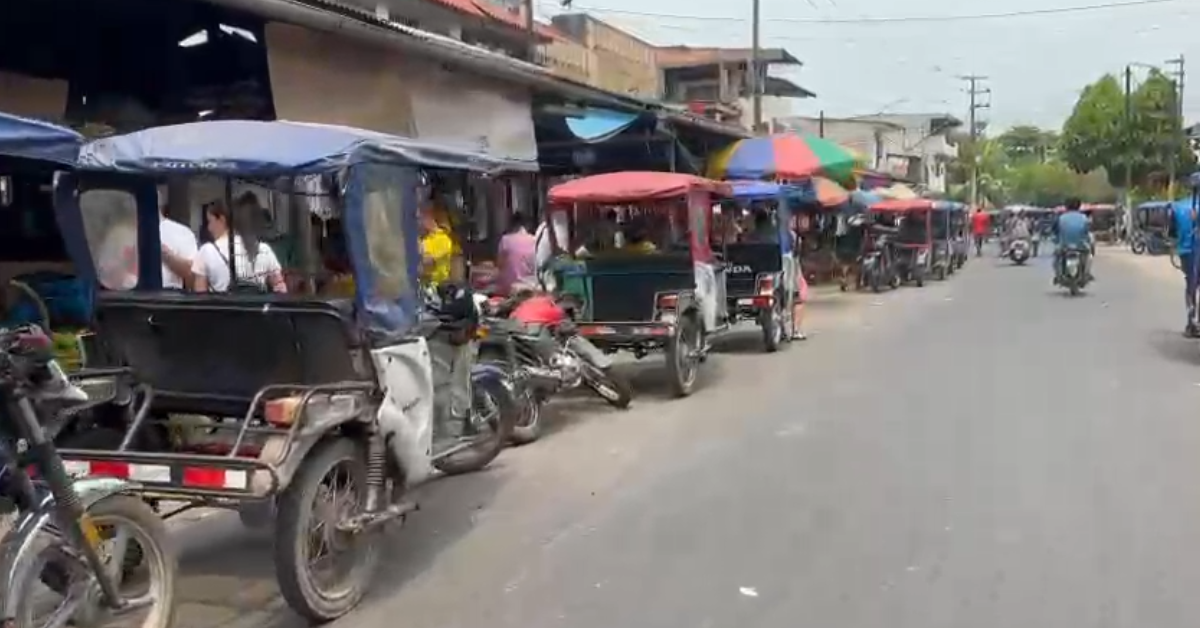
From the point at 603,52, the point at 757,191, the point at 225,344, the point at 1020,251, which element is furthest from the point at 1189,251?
the point at 1020,251

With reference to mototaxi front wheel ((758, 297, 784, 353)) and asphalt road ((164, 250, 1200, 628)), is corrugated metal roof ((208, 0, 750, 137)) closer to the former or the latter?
mototaxi front wheel ((758, 297, 784, 353))

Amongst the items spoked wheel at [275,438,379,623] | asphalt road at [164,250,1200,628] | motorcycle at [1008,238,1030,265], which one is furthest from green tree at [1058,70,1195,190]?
spoked wheel at [275,438,379,623]

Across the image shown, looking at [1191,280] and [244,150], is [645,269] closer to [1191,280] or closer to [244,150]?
[1191,280]

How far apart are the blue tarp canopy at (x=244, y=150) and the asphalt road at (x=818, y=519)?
2015 mm

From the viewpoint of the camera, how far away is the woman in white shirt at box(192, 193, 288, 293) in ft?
24.4

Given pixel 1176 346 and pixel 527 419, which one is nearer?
pixel 527 419

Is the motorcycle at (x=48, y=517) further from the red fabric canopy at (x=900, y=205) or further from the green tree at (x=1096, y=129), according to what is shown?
A: the green tree at (x=1096, y=129)

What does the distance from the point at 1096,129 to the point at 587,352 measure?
62876mm

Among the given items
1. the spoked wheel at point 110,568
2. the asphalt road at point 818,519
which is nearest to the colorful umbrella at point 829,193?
the asphalt road at point 818,519

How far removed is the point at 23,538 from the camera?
462cm

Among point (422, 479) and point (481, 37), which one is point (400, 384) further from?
point (481, 37)

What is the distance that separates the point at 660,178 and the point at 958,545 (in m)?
6.71

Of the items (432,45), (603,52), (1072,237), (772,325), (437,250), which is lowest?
(772,325)

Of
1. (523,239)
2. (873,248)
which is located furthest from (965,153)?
(523,239)
